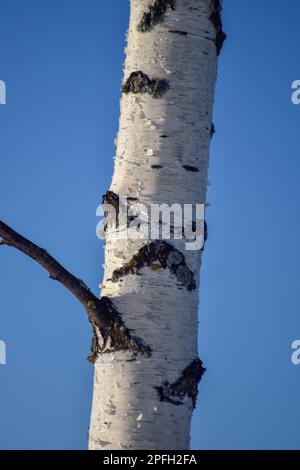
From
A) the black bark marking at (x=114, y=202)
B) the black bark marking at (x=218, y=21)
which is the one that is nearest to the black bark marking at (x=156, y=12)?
the black bark marking at (x=218, y=21)

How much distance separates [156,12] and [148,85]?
1.37 feet

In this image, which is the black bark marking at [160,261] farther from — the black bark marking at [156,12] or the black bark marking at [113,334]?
the black bark marking at [156,12]

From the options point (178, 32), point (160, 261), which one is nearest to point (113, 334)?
point (160, 261)

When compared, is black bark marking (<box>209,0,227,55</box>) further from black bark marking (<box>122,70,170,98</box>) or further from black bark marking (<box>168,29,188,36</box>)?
black bark marking (<box>122,70,170,98</box>)

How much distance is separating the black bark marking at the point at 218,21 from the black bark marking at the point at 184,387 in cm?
170

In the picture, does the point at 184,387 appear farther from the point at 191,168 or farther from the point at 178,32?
Result: the point at 178,32

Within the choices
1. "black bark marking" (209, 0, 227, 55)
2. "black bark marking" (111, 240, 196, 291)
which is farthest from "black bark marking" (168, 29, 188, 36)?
"black bark marking" (111, 240, 196, 291)

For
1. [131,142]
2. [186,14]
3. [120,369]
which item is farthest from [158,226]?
[186,14]

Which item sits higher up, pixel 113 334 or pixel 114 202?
pixel 114 202

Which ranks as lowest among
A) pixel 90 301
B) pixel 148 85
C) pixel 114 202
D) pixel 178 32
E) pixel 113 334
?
pixel 113 334

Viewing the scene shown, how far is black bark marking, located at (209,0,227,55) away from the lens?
3324mm

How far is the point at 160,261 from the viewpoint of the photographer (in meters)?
2.93

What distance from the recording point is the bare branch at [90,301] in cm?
280

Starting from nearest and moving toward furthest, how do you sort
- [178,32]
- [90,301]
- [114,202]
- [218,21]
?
[90,301]
[114,202]
[178,32]
[218,21]
